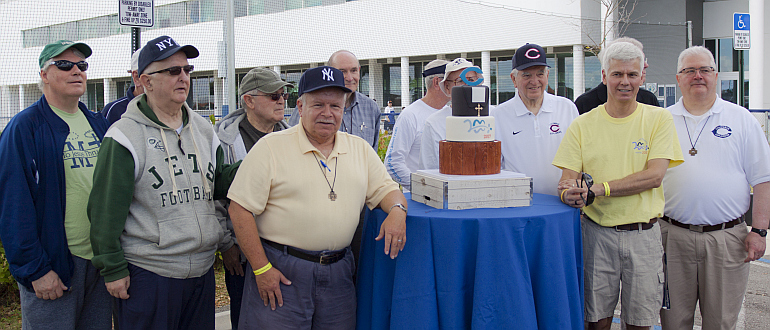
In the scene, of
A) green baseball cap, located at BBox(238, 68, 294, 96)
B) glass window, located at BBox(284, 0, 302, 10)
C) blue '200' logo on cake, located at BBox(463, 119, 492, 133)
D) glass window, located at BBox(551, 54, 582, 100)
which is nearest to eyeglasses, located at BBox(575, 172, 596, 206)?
blue '200' logo on cake, located at BBox(463, 119, 492, 133)

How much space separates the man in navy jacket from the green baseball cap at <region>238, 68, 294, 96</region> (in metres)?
0.96

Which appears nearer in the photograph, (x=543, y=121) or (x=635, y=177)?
(x=635, y=177)

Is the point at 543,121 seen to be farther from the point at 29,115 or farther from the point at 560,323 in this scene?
the point at 29,115

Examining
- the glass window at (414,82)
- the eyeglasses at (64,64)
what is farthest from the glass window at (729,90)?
the eyeglasses at (64,64)

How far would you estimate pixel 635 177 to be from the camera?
3.00m

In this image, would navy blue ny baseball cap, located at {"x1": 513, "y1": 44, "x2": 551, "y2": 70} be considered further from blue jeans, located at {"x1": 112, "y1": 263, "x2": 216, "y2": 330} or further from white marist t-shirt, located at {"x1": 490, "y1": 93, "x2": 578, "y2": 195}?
blue jeans, located at {"x1": 112, "y1": 263, "x2": 216, "y2": 330}

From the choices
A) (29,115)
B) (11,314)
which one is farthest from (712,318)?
(11,314)

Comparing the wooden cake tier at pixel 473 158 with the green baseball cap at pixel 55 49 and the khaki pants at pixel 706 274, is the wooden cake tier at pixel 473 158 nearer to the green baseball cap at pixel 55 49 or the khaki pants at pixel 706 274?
the khaki pants at pixel 706 274

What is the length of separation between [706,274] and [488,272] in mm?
1797

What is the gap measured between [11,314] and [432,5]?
21856 millimetres

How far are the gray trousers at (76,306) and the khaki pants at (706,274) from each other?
349 cm

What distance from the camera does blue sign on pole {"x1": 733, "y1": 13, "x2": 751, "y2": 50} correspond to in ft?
32.9

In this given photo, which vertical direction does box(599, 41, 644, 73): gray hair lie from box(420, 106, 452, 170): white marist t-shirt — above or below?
above

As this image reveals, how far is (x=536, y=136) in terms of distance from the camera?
143 inches
